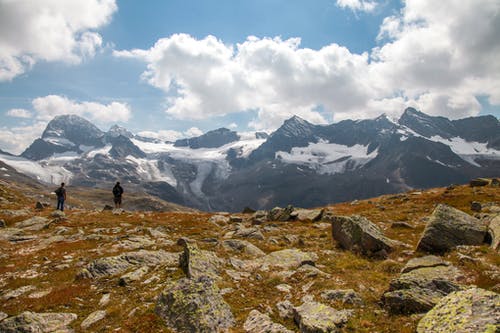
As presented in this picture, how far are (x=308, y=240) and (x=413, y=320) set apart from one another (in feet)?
49.2

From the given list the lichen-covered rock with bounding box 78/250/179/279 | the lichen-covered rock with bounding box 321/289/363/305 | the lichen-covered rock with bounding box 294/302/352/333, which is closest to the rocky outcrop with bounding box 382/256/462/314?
the lichen-covered rock with bounding box 321/289/363/305

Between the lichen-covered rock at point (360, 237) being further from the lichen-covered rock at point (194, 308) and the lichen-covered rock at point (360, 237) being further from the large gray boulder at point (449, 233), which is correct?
the lichen-covered rock at point (194, 308)

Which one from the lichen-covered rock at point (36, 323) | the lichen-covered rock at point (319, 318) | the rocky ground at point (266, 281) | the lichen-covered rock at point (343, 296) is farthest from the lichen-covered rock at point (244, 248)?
the lichen-covered rock at point (36, 323)

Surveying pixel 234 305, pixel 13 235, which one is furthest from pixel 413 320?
pixel 13 235

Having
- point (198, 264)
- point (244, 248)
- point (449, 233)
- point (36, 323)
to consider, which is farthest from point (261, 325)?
point (449, 233)

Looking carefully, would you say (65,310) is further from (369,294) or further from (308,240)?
(308,240)

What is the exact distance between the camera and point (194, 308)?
12180 mm

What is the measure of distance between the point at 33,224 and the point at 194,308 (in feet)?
106

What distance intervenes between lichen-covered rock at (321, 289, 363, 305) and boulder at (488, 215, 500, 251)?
1031 cm

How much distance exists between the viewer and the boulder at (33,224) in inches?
1303

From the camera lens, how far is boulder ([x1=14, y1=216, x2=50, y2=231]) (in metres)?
33.1

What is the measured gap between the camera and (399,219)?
3169 cm

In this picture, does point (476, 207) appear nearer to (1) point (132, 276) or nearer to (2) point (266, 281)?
(2) point (266, 281)

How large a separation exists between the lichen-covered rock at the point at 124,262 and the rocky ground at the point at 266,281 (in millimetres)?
72
